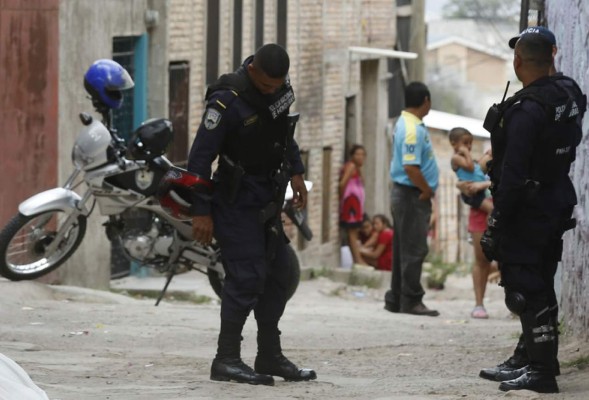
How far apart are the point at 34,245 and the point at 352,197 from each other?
13228mm

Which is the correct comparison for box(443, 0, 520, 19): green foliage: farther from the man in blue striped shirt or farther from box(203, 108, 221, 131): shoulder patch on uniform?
box(203, 108, 221, 131): shoulder patch on uniform

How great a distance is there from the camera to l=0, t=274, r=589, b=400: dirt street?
7.95 m

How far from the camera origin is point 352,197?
82.2 ft

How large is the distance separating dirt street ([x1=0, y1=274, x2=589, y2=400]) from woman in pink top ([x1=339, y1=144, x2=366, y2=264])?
1077 cm

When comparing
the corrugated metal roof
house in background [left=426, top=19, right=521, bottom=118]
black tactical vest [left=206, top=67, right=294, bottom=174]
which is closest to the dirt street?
black tactical vest [left=206, top=67, right=294, bottom=174]

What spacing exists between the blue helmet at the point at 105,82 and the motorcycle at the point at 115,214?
4.4 inches

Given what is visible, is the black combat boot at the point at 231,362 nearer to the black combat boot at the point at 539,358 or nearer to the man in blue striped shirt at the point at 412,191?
the black combat boot at the point at 539,358

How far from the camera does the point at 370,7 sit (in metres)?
27.5

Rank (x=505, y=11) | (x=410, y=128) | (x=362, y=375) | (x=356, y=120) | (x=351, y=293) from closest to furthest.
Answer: (x=362, y=375), (x=410, y=128), (x=351, y=293), (x=356, y=120), (x=505, y=11)

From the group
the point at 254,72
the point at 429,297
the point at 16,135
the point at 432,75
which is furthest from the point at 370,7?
the point at 432,75

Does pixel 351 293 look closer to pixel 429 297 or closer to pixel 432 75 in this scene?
pixel 429 297

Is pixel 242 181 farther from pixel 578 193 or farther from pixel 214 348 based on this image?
pixel 578 193

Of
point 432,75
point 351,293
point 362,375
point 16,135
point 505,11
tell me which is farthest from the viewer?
point 505,11

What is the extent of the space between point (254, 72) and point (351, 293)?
34.7ft
